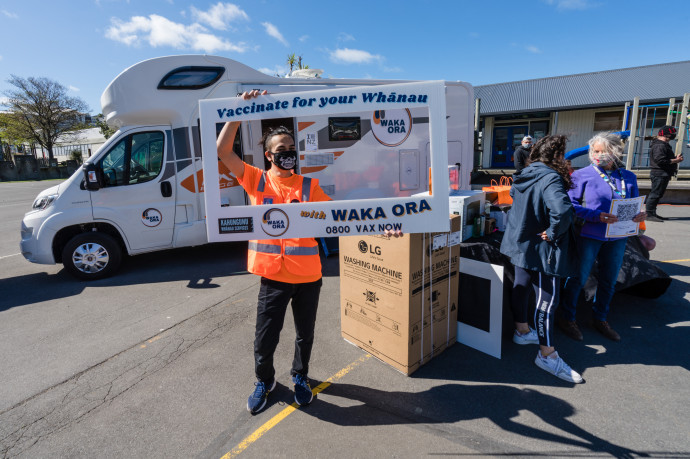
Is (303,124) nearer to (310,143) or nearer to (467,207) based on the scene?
(310,143)

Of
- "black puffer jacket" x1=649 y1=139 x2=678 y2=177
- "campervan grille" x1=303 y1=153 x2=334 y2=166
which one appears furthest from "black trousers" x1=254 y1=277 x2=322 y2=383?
"black puffer jacket" x1=649 y1=139 x2=678 y2=177

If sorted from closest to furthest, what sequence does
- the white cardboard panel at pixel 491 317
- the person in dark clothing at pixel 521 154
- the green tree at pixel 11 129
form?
the white cardboard panel at pixel 491 317 → the person in dark clothing at pixel 521 154 → the green tree at pixel 11 129

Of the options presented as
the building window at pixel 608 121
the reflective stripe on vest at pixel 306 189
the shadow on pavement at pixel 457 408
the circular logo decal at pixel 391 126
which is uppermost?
the building window at pixel 608 121

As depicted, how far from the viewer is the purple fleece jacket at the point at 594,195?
10.1ft

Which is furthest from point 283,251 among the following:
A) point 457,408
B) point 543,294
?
point 543,294

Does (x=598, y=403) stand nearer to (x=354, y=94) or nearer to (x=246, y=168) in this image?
(x=354, y=94)

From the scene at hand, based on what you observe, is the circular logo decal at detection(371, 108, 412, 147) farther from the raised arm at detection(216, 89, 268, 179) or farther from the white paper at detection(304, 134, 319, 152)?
the raised arm at detection(216, 89, 268, 179)

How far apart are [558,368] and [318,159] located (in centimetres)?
446

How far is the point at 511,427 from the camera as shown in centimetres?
238

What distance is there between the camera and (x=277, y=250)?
7.61ft

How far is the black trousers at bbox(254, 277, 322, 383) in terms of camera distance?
7.82 ft

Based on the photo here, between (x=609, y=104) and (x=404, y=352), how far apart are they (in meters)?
19.9

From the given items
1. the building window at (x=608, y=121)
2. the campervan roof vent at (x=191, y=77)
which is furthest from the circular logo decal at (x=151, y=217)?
the building window at (x=608, y=121)

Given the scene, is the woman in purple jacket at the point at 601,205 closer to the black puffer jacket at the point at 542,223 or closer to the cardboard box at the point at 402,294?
the black puffer jacket at the point at 542,223
